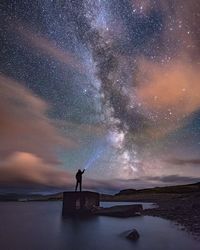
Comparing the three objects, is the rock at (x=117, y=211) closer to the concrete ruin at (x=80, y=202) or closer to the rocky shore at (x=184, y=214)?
the concrete ruin at (x=80, y=202)

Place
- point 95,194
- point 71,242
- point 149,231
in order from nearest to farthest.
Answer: point 71,242 < point 149,231 < point 95,194

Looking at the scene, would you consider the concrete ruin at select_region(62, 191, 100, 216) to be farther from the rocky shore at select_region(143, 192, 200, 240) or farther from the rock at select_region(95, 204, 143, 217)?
the rocky shore at select_region(143, 192, 200, 240)

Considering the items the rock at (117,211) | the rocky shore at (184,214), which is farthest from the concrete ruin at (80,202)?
the rocky shore at (184,214)

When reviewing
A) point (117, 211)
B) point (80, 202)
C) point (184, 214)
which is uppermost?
point (80, 202)

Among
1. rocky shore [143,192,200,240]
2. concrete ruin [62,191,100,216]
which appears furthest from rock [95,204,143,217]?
rocky shore [143,192,200,240]

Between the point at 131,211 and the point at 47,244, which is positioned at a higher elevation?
the point at 131,211

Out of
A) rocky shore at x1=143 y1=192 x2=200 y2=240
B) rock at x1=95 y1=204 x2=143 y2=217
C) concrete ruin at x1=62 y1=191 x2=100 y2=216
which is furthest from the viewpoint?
rock at x1=95 y1=204 x2=143 y2=217

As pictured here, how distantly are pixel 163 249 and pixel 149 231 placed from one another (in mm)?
9527

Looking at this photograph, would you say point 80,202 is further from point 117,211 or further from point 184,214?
point 184,214

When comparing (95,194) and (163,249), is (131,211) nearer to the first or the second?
(95,194)

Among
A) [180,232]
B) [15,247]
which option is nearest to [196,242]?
[180,232]

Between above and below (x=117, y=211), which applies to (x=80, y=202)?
above

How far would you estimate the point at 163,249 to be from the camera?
21625mm

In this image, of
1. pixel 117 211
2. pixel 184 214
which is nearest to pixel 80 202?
pixel 117 211
